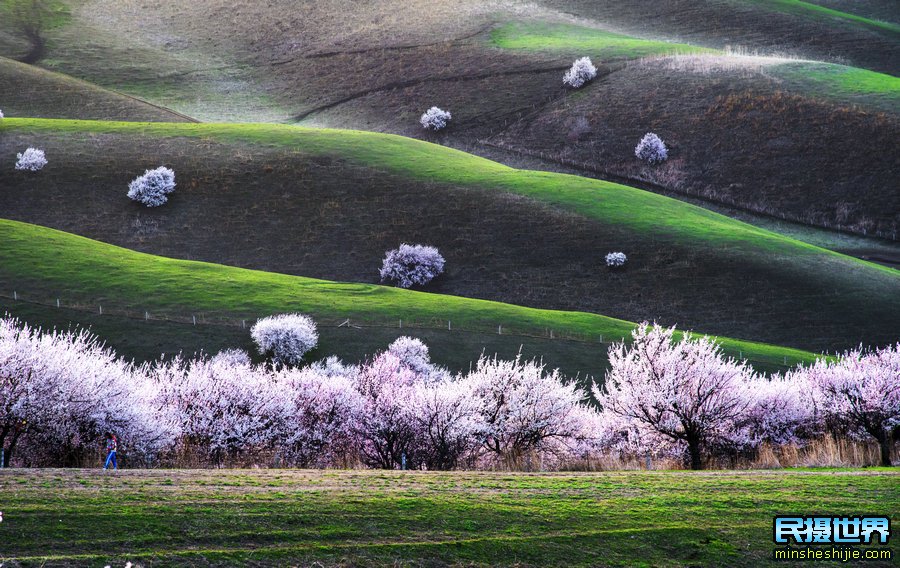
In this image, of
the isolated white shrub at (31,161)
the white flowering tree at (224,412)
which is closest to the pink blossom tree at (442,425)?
the white flowering tree at (224,412)

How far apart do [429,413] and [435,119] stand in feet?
329

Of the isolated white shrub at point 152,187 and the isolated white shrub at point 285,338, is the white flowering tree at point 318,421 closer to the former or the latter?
the isolated white shrub at point 285,338

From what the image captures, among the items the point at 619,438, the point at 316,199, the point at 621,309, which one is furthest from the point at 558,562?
the point at 316,199

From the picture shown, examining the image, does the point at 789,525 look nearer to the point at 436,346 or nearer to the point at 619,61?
the point at 436,346

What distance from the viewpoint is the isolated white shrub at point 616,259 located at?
7781cm

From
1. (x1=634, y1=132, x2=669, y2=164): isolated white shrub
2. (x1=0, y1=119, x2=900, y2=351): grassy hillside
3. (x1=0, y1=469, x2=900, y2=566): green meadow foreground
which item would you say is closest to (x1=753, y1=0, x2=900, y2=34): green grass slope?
(x1=634, y1=132, x2=669, y2=164): isolated white shrub

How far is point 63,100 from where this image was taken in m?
134

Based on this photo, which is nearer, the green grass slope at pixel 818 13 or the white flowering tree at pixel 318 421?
the white flowering tree at pixel 318 421

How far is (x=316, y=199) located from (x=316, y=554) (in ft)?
247

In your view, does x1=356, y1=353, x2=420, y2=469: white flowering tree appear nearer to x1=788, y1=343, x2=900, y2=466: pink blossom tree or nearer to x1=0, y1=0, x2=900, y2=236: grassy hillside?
x1=788, y1=343, x2=900, y2=466: pink blossom tree

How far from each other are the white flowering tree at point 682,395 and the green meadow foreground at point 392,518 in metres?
10.3

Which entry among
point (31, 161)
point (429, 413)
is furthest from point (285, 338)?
point (31, 161)

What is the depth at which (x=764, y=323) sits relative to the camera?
70062 millimetres

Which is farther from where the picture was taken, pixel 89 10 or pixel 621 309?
pixel 89 10
